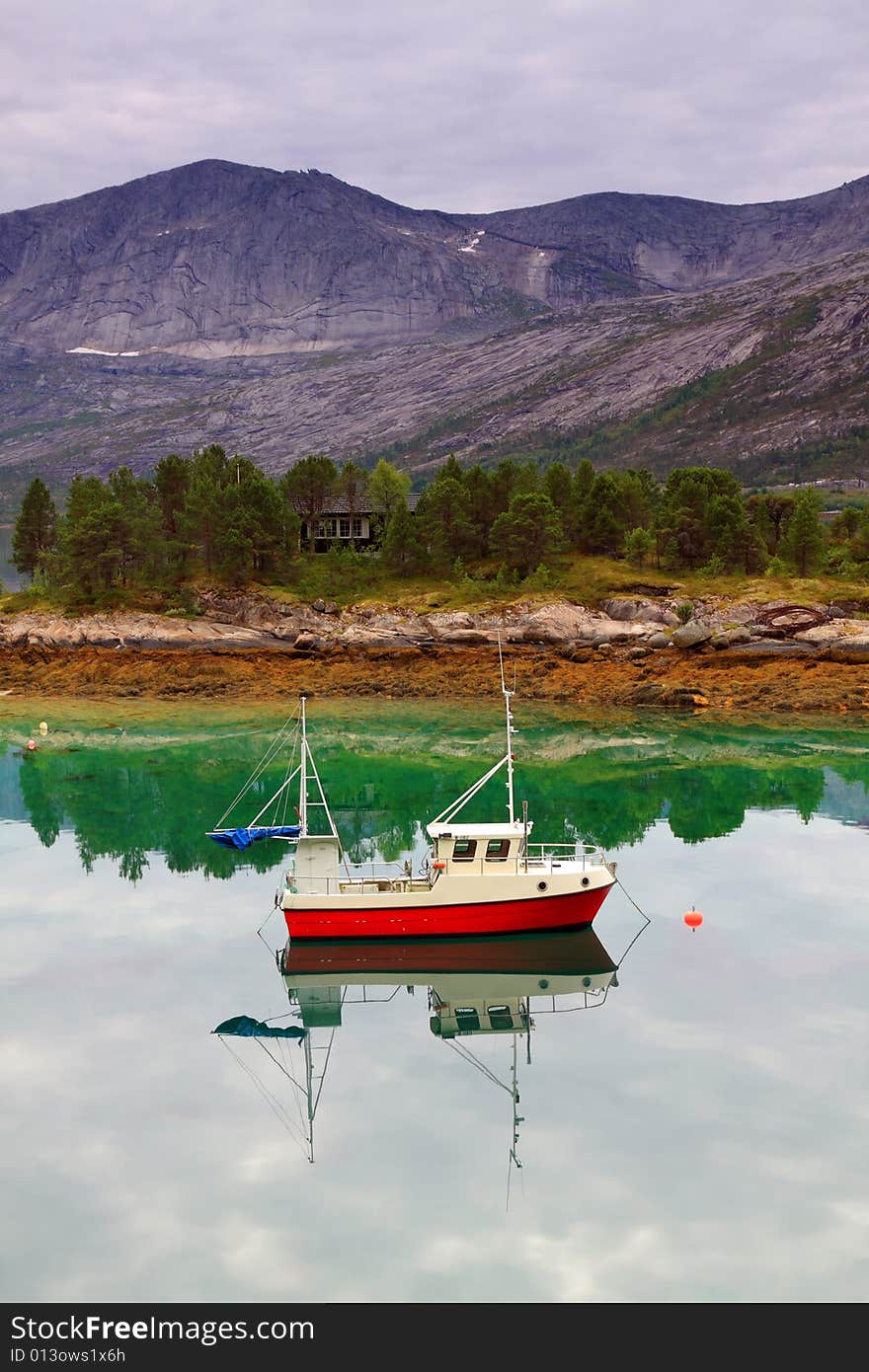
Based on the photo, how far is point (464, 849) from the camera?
37969mm

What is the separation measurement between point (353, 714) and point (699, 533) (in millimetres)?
52047

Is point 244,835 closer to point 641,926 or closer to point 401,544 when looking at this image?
point 641,926

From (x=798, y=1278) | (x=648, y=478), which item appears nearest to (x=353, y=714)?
(x=798, y=1278)

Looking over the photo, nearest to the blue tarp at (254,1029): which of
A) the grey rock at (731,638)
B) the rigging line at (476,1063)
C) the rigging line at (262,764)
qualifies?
the rigging line at (476,1063)

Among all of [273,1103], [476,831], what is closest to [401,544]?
[476,831]

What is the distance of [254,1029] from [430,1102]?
650cm

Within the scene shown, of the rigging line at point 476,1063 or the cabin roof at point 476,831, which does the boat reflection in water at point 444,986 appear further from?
the cabin roof at point 476,831

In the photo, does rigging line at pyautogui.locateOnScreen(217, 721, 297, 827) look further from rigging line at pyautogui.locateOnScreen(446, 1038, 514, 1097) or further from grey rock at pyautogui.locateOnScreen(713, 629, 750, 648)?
grey rock at pyautogui.locateOnScreen(713, 629, 750, 648)

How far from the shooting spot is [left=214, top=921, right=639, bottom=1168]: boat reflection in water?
30.8 meters

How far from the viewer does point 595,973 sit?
35.8 metres

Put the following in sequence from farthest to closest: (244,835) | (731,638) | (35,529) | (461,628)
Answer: (35,529) → (461,628) → (731,638) → (244,835)

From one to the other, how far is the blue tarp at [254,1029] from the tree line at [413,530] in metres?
84.6

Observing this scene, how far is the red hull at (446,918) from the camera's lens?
3775 cm

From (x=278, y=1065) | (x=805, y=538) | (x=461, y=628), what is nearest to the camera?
(x=278, y=1065)
